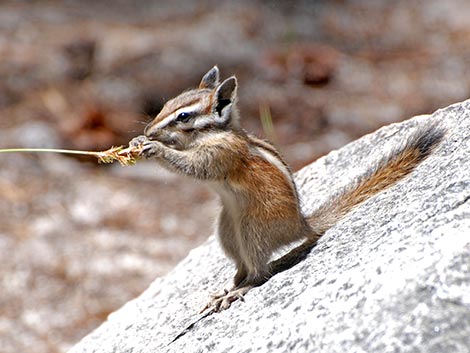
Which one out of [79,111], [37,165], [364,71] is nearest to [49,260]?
[37,165]

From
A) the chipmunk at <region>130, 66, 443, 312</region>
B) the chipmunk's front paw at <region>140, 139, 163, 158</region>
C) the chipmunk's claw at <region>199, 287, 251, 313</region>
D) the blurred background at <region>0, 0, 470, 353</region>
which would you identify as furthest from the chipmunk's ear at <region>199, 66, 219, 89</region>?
the blurred background at <region>0, 0, 470, 353</region>

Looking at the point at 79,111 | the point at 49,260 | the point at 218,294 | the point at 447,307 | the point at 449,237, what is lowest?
the point at 447,307

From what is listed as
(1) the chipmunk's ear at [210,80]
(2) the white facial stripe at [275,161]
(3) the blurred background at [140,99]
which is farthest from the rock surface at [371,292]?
(3) the blurred background at [140,99]

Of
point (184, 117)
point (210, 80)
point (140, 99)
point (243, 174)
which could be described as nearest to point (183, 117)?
point (184, 117)

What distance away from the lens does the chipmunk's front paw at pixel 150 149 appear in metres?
3.21

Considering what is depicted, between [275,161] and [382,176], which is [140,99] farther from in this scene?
[382,176]

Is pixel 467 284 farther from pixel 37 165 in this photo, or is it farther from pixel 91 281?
pixel 37 165

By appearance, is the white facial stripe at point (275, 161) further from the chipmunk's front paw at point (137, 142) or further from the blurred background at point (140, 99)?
the blurred background at point (140, 99)

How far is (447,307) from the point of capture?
2082 millimetres

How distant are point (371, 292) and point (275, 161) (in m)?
1.15

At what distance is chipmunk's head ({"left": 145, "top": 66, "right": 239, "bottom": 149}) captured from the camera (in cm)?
329

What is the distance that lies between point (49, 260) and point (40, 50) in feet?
11.0

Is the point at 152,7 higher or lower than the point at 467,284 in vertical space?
higher

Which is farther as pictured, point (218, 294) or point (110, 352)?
point (110, 352)
